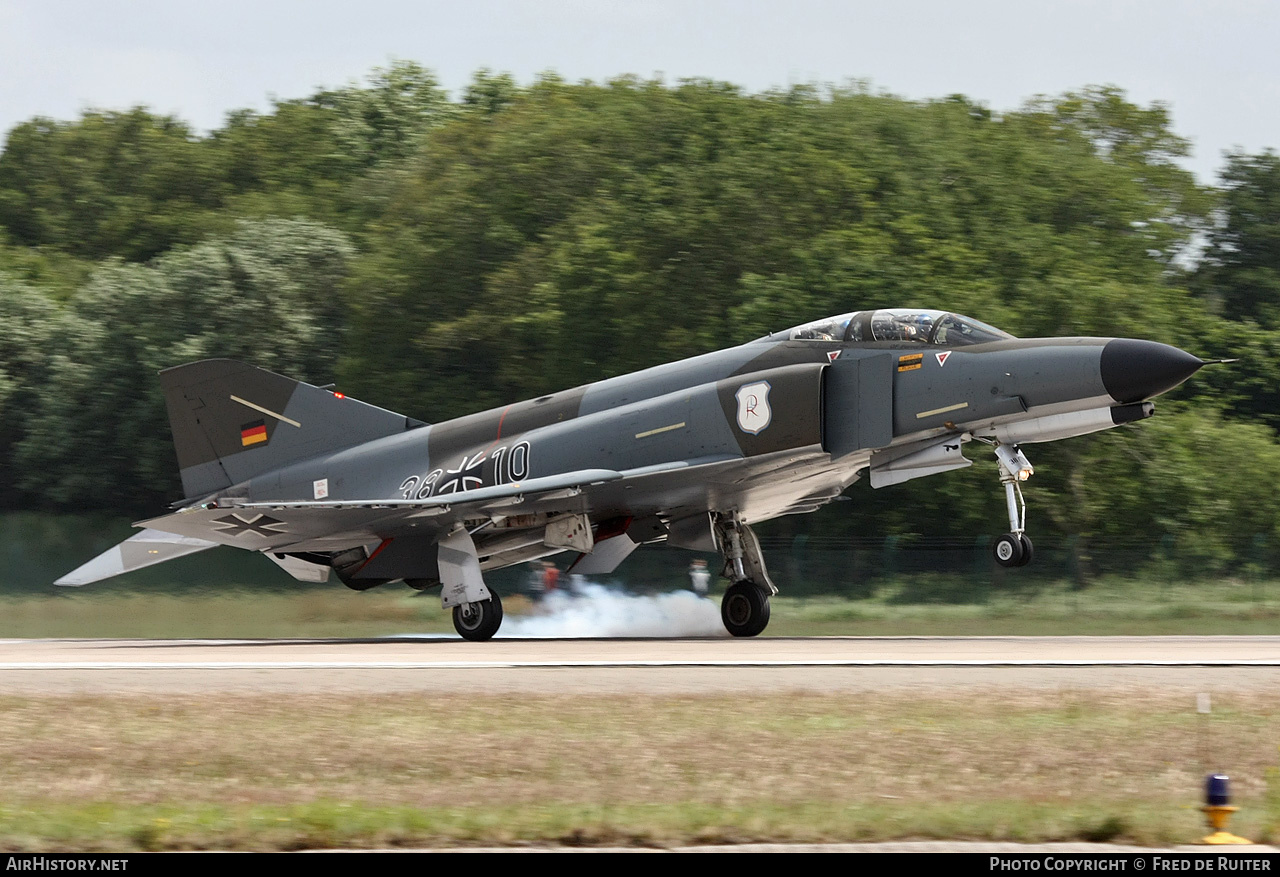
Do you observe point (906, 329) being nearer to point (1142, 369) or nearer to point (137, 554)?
point (1142, 369)

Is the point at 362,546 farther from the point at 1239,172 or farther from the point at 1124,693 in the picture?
the point at 1239,172

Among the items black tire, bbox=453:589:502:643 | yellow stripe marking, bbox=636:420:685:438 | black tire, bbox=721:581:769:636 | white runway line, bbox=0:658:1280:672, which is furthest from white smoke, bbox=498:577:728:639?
white runway line, bbox=0:658:1280:672

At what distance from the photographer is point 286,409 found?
20453mm

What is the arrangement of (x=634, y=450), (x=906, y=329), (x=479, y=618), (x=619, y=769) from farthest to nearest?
(x=479, y=618) → (x=634, y=450) → (x=906, y=329) → (x=619, y=769)

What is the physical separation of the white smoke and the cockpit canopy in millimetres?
4768

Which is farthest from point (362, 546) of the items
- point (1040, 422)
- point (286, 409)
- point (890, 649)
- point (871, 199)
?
point (871, 199)

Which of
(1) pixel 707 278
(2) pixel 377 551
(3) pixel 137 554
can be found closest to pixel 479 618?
(2) pixel 377 551

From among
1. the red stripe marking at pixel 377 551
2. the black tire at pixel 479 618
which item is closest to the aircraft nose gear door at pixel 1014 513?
the black tire at pixel 479 618

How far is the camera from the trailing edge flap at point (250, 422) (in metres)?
20.5

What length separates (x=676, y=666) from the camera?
13219 mm

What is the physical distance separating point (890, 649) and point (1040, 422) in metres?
3.04

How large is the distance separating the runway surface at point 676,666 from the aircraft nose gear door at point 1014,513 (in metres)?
0.98

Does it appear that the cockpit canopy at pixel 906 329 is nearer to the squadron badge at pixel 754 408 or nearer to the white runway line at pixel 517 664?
the squadron badge at pixel 754 408

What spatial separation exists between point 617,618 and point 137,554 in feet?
22.5
